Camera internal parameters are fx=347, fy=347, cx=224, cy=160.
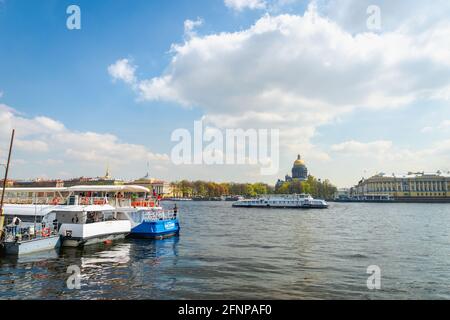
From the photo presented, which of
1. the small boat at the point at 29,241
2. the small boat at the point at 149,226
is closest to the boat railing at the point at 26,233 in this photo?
the small boat at the point at 29,241

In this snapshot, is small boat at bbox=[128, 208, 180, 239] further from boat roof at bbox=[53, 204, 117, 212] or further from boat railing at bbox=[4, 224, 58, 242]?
boat railing at bbox=[4, 224, 58, 242]

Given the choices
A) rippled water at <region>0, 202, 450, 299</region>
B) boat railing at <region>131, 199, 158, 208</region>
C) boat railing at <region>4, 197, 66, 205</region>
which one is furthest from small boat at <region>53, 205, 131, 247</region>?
boat railing at <region>4, 197, 66, 205</region>

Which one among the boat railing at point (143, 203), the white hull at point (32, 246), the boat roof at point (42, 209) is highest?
the boat railing at point (143, 203)

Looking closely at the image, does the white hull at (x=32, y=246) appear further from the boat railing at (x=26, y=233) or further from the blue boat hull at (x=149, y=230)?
the blue boat hull at (x=149, y=230)

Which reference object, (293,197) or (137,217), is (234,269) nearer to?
(137,217)

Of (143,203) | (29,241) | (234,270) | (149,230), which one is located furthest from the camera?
(143,203)

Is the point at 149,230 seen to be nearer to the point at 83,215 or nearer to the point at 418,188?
the point at 83,215

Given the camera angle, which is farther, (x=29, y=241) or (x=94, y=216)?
(x=94, y=216)

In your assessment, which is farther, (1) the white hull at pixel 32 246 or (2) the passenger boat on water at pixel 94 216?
(2) the passenger boat on water at pixel 94 216

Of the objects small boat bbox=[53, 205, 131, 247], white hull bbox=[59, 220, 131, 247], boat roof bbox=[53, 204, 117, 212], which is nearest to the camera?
white hull bbox=[59, 220, 131, 247]

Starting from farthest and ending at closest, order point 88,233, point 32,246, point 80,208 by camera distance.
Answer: point 80,208
point 88,233
point 32,246

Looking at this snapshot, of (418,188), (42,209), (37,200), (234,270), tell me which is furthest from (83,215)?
(418,188)
